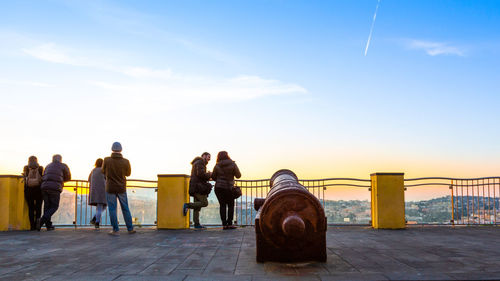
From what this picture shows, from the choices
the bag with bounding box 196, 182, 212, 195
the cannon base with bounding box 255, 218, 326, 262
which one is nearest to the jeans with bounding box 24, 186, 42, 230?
the bag with bounding box 196, 182, 212, 195

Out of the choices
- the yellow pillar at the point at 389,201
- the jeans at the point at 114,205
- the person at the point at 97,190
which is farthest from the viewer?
the person at the point at 97,190

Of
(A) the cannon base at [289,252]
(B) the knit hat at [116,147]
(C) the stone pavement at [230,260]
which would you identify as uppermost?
(B) the knit hat at [116,147]

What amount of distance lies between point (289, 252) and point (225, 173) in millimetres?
6340

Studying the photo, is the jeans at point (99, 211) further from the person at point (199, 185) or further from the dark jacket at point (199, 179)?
the dark jacket at point (199, 179)

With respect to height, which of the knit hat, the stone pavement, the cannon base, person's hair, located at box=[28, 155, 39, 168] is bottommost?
the stone pavement

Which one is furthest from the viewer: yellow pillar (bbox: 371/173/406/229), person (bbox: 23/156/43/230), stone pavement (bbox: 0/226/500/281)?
person (bbox: 23/156/43/230)

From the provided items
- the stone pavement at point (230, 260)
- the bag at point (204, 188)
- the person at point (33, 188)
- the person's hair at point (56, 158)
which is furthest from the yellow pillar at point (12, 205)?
the bag at point (204, 188)

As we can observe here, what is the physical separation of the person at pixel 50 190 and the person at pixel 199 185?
369 centimetres

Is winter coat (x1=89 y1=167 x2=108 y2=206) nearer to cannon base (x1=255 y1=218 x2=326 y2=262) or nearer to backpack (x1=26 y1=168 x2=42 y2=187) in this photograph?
backpack (x1=26 y1=168 x2=42 y2=187)

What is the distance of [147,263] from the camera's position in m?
6.12

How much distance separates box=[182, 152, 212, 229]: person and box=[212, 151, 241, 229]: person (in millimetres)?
278

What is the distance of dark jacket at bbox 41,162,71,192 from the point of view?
1234 centimetres

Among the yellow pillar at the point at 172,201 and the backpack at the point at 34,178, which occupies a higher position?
the backpack at the point at 34,178

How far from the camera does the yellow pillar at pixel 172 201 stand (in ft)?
41.6
